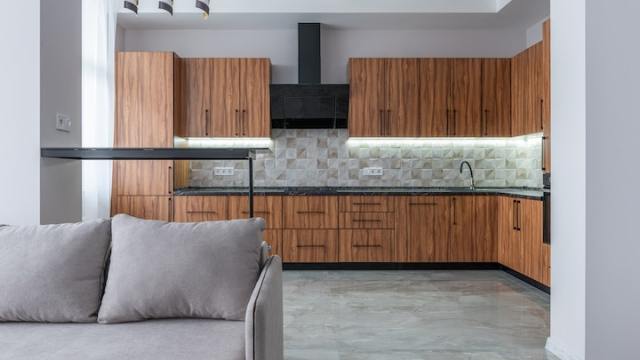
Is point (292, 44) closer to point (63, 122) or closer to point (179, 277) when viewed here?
point (63, 122)

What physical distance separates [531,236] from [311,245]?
221cm

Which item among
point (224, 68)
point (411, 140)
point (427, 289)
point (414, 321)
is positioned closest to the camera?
point (414, 321)

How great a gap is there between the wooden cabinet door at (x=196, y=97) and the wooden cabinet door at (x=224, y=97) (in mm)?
45

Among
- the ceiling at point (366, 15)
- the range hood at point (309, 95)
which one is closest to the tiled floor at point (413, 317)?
the range hood at point (309, 95)

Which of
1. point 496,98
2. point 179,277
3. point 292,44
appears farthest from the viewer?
point 292,44

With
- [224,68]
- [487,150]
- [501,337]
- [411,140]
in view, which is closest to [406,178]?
[411,140]

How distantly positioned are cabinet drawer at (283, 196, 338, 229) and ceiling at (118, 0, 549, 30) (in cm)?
203

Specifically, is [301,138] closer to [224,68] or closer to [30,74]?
[224,68]

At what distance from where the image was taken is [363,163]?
5.93 m

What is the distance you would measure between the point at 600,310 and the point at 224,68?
437cm

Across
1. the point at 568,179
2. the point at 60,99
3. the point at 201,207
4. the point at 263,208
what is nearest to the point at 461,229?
the point at 263,208

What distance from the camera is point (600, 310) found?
2502 millimetres

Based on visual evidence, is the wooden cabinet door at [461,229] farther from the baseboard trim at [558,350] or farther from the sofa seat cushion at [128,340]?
the sofa seat cushion at [128,340]

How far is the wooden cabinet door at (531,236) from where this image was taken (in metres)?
4.29
